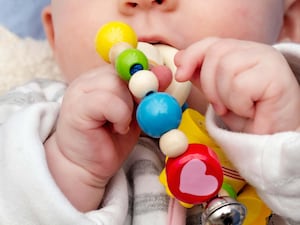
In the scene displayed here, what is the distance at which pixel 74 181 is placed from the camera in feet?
2.95

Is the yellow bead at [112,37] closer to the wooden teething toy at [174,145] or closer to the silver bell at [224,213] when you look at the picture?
the wooden teething toy at [174,145]

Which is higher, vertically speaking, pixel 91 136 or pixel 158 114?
pixel 158 114

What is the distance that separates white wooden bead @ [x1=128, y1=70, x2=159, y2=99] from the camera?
0.73 m

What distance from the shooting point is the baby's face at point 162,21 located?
1.00 m

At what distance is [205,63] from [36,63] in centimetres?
68

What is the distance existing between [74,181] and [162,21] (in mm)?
282

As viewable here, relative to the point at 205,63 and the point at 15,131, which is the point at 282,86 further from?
the point at 15,131

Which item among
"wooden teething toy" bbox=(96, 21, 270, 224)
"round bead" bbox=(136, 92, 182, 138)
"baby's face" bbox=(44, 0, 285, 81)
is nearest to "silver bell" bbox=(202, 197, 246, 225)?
"wooden teething toy" bbox=(96, 21, 270, 224)

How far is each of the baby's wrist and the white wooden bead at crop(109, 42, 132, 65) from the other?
186 millimetres

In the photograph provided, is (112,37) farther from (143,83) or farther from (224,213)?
(224,213)

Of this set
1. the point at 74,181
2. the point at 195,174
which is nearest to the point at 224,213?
the point at 195,174

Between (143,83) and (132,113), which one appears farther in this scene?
(132,113)

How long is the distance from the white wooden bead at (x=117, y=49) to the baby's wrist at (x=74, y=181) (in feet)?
0.61

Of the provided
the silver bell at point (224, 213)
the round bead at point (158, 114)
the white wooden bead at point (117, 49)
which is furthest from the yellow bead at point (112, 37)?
the silver bell at point (224, 213)
